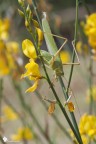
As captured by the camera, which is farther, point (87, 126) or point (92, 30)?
point (92, 30)

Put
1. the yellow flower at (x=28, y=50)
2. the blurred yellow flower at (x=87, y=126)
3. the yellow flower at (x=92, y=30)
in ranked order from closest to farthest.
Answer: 1. the yellow flower at (x=28, y=50)
2. the blurred yellow flower at (x=87, y=126)
3. the yellow flower at (x=92, y=30)

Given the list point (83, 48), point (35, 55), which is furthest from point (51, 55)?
point (83, 48)

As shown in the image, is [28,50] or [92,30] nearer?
[28,50]

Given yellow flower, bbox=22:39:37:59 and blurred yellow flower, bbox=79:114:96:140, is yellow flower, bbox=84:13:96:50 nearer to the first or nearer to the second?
blurred yellow flower, bbox=79:114:96:140

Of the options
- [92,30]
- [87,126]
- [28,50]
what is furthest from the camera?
[92,30]

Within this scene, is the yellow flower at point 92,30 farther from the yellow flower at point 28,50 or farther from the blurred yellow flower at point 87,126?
the yellow flower at point 28,50

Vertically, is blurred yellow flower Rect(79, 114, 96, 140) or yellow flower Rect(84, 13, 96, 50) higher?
yellow flower Rect(84, 13, 96, 50)

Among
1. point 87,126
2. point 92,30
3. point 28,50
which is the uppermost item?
point 92,30

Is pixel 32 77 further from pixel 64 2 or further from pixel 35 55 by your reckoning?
pixel 64 2

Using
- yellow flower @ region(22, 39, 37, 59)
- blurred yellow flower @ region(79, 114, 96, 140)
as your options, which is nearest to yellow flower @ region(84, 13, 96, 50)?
blurred yellow flower @ region(79, 114, 96, 140)

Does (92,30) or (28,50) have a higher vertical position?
(92,30)

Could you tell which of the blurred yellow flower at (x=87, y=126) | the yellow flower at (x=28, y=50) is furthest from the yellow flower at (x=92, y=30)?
the yellow flower at (x=28, y=50)

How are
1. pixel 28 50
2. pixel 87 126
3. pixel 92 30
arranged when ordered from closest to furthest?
1. pixel 28 50
2. pixel 87 126
3. pixel 92 30
